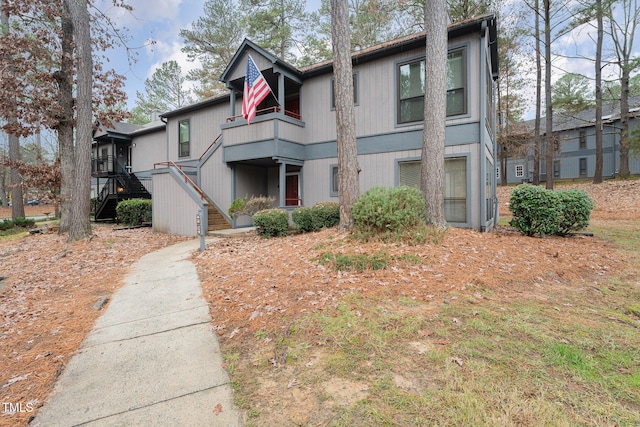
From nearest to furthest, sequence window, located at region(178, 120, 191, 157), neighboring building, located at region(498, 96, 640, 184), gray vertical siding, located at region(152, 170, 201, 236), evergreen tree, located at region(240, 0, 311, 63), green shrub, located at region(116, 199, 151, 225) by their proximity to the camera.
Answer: gray vertical siding, located at region(152, 170, 201, 236) < green shrub, located at region(116, 199, 151, 225) < window, located at region(178, 120, 191, 157) < evergreen tree, located at region(240, 0, 311, 63) < neighboring building, located at region(498, 96, 640, 184)

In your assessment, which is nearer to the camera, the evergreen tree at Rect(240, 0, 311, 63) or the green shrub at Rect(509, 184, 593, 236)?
the green shrub at Rect(509, 184, 593, 236)

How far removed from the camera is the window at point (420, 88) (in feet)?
28.5

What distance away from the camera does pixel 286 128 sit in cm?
1091

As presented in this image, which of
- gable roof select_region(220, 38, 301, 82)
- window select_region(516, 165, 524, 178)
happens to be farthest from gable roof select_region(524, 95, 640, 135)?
gable roof select_region(220, 38, 301, 82)

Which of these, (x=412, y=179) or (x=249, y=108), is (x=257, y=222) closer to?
(x=249, y=108)

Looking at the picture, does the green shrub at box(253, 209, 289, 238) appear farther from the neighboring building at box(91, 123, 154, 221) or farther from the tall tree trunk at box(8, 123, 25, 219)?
the tall tree trunk at box(8, 123, 25, 219)

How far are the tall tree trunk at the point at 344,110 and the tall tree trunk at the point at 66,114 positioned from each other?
9.97 m

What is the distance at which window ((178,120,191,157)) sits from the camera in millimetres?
15461

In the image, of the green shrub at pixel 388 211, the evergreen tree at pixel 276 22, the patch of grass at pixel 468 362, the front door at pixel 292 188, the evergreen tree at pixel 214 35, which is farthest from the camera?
the evergreen tree at pixel 214 35

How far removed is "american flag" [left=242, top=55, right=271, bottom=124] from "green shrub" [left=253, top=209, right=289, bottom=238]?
3847 mm

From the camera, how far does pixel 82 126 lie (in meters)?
9.83

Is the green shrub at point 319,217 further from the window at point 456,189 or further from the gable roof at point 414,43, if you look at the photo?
the gable roof at point 414,43

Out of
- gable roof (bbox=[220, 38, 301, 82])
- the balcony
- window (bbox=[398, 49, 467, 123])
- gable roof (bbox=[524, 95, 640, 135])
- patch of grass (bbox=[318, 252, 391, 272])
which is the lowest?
patch of grass (bbox=[318, 252, 391, 272])
